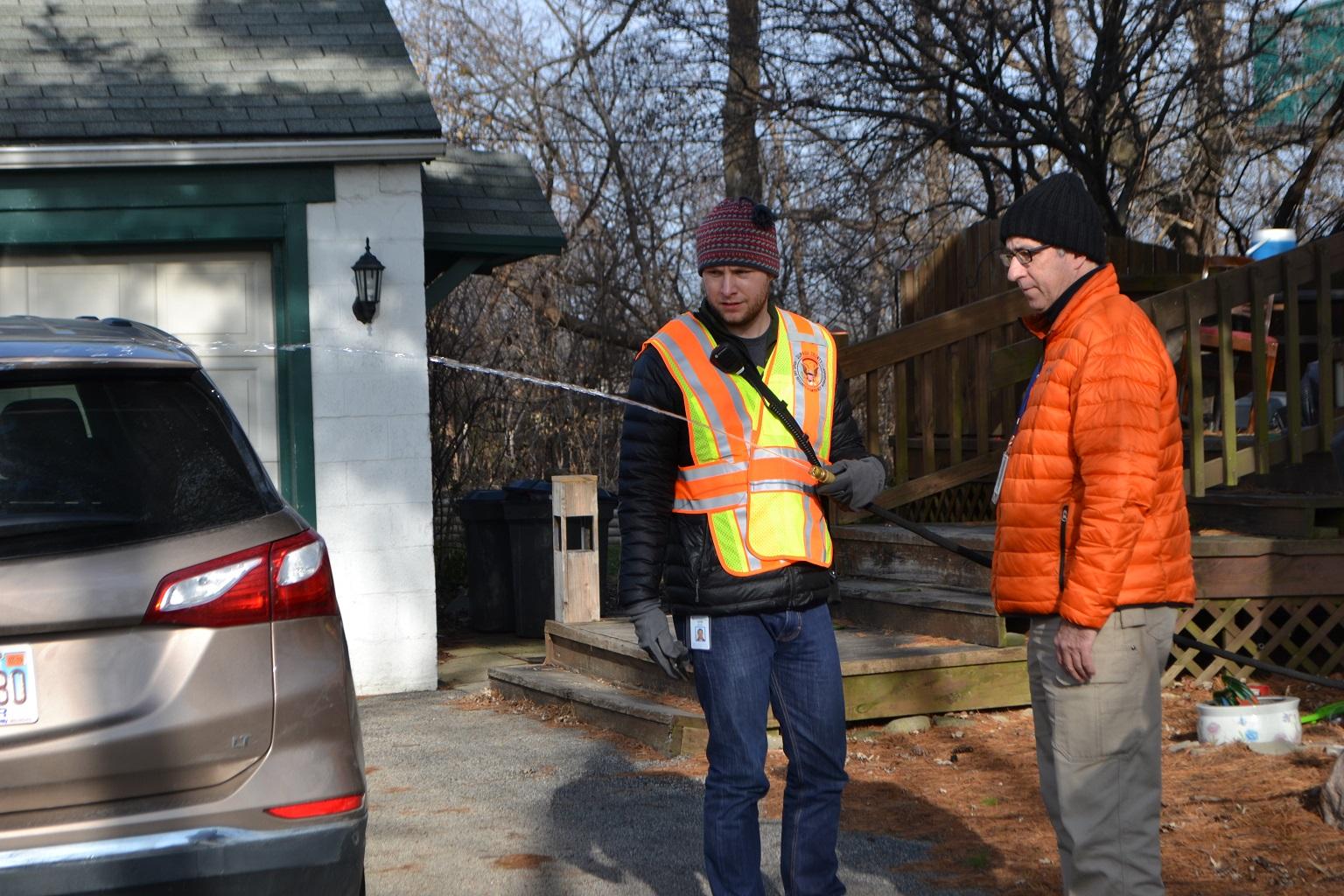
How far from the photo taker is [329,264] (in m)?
9.24

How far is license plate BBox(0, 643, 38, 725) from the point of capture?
311 centimetres

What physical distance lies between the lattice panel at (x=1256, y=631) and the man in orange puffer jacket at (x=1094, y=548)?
14.4ft

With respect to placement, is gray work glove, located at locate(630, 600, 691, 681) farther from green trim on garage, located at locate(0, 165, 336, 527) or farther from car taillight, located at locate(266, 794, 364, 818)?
green trim on garage, located at locate(0, 165, 336, 527)

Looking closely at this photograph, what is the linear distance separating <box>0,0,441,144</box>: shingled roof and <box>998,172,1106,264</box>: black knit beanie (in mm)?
6080

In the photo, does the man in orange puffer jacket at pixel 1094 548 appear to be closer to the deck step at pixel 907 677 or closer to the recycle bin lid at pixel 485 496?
the deck step at pixel 907 677

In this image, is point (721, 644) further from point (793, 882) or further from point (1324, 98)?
A: point (1324, 98)

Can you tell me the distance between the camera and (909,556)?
28.7 ft

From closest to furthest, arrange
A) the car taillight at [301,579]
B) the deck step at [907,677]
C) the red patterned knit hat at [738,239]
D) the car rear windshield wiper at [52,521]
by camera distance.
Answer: the car rear windshield wiper at [52,521] → the car taillight at [301,579] → the red patterned knit hat at [738,239] → the deck step at [907,677]

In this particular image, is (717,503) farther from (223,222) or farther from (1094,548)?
(223,222)

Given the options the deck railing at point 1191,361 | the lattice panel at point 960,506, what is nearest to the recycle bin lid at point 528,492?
the lattice panel at point 960,506

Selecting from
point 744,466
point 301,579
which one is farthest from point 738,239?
point 301,579

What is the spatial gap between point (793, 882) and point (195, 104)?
272 inches

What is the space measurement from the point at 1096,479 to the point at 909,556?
5.27 metres

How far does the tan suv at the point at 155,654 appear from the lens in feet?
10.2
